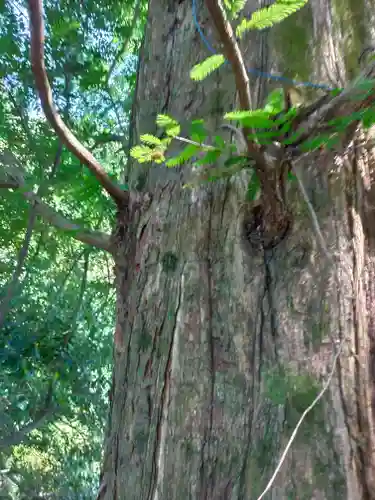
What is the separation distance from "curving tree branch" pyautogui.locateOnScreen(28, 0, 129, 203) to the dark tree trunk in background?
15cm

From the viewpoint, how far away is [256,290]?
1213 millimetres

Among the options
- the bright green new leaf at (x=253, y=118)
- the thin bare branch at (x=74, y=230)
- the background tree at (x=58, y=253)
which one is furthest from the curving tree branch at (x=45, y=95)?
the bright green new leaf at (x=253, y=118)

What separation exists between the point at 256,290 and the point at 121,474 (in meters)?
0.59

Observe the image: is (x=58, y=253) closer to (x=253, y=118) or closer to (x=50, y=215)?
(x=50, y=215)

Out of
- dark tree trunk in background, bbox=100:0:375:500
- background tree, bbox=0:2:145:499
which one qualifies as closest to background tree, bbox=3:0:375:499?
dark tree trunk in background, bbox=100:0:375:500

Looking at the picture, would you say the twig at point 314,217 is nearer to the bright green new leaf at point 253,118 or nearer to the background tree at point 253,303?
the background tree at point 253,303

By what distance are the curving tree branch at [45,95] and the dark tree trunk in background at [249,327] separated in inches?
5.8

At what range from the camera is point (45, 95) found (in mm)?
1241

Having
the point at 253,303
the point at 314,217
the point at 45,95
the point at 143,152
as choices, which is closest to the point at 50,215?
the point at 45,95

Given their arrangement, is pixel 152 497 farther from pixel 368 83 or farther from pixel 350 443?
pixel 368 83

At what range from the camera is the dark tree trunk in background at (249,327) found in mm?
1073

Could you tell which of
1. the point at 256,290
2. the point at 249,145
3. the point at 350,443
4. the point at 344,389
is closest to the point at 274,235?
the point at 256,290

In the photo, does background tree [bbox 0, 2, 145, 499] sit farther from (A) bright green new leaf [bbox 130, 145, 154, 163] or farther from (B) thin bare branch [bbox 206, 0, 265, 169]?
(B) thin bare branch [bbox 206, 0, 265, 169]

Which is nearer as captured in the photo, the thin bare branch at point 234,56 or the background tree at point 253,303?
the thin bare branch at point 234,56
